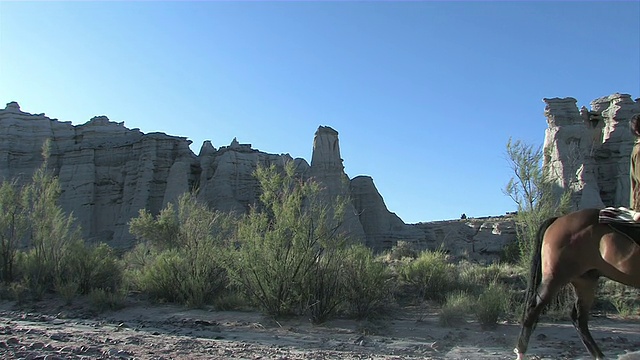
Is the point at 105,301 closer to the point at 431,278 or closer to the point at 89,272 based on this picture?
the point at 89,272

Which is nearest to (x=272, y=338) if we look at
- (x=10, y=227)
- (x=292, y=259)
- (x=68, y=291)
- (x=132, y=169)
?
(x=292, y=259)

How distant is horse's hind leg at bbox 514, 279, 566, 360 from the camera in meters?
6.35

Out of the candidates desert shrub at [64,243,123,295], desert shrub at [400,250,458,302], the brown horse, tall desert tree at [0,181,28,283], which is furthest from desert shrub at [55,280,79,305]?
the brown horse

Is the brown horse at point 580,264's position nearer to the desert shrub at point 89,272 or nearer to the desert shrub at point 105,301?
the desert shrub at point 105,301

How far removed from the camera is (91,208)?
172 feet

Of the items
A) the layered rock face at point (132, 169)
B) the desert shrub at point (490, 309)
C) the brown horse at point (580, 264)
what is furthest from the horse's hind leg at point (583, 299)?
the layered rock face at point (132, 169)

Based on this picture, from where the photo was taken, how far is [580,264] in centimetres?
625

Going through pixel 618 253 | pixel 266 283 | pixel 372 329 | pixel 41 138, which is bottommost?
pixel 372 329

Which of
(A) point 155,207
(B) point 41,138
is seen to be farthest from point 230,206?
(B) point 41,138

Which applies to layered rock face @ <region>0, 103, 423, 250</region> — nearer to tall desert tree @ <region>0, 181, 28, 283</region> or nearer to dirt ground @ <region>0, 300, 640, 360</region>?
tall desert tree @ <region>0, 181, 28, 283</region>

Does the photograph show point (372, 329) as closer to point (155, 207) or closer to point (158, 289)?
point (158, 289)

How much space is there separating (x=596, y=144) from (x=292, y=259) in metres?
36.0

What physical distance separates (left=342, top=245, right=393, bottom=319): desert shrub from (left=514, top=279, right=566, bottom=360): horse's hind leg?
540 centimetres

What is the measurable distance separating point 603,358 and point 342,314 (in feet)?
20.5
